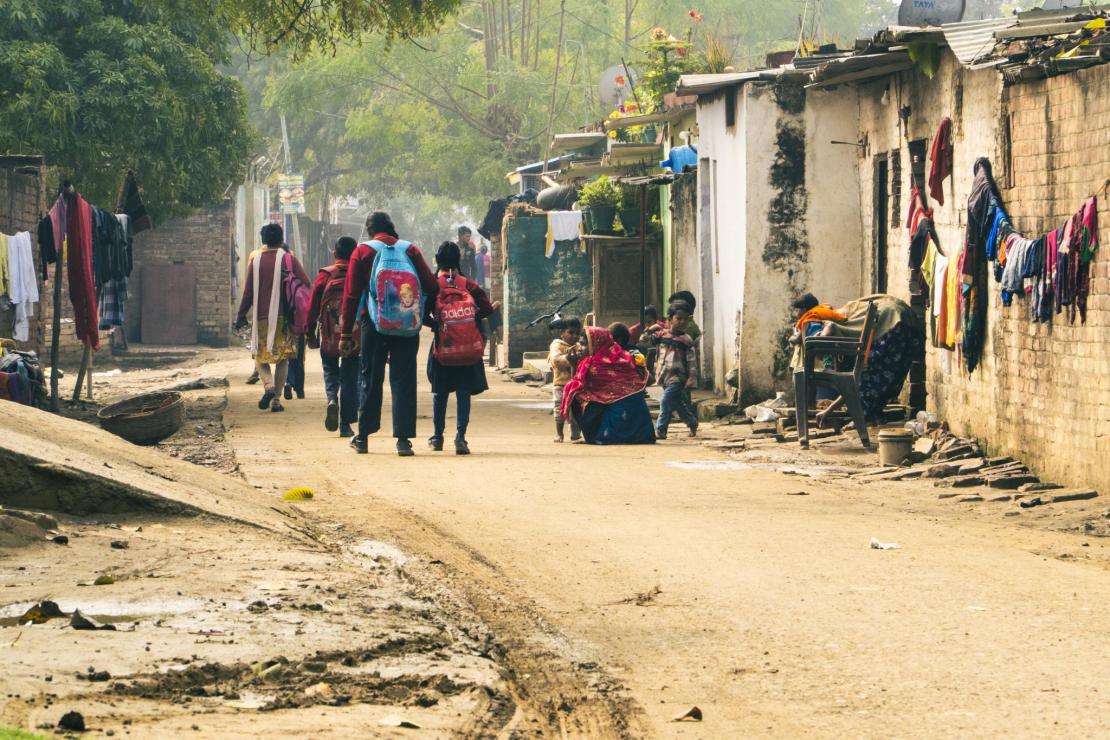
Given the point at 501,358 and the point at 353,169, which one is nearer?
the point at 501,358

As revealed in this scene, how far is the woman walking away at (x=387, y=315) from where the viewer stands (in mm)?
11805

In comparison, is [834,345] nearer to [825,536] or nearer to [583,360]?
[583,360]

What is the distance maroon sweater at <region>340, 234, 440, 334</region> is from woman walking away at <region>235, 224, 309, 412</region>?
357cm

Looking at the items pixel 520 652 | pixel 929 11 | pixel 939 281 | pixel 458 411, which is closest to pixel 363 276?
pixel 458 411

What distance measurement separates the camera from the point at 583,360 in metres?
14.1

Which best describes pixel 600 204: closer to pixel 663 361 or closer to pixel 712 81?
pixel 712 81

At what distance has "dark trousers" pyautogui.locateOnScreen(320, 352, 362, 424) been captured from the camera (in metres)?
13.3

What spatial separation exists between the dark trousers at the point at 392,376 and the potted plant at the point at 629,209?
35.2ft

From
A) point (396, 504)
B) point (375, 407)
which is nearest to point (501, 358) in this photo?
point (375, 407)

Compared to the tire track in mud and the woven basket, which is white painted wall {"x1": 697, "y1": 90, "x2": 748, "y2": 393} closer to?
the woven basket

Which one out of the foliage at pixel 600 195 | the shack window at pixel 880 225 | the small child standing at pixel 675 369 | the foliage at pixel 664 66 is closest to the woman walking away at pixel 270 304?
the small child standing at pixel 675 369

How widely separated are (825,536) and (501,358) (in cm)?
1940

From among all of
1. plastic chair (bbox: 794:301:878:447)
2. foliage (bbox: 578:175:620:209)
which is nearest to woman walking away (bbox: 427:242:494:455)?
plastic chair (bbox: 794:301:878:447)

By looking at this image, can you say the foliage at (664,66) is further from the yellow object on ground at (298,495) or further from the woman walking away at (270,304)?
the yellow object on ground at (298,495)
